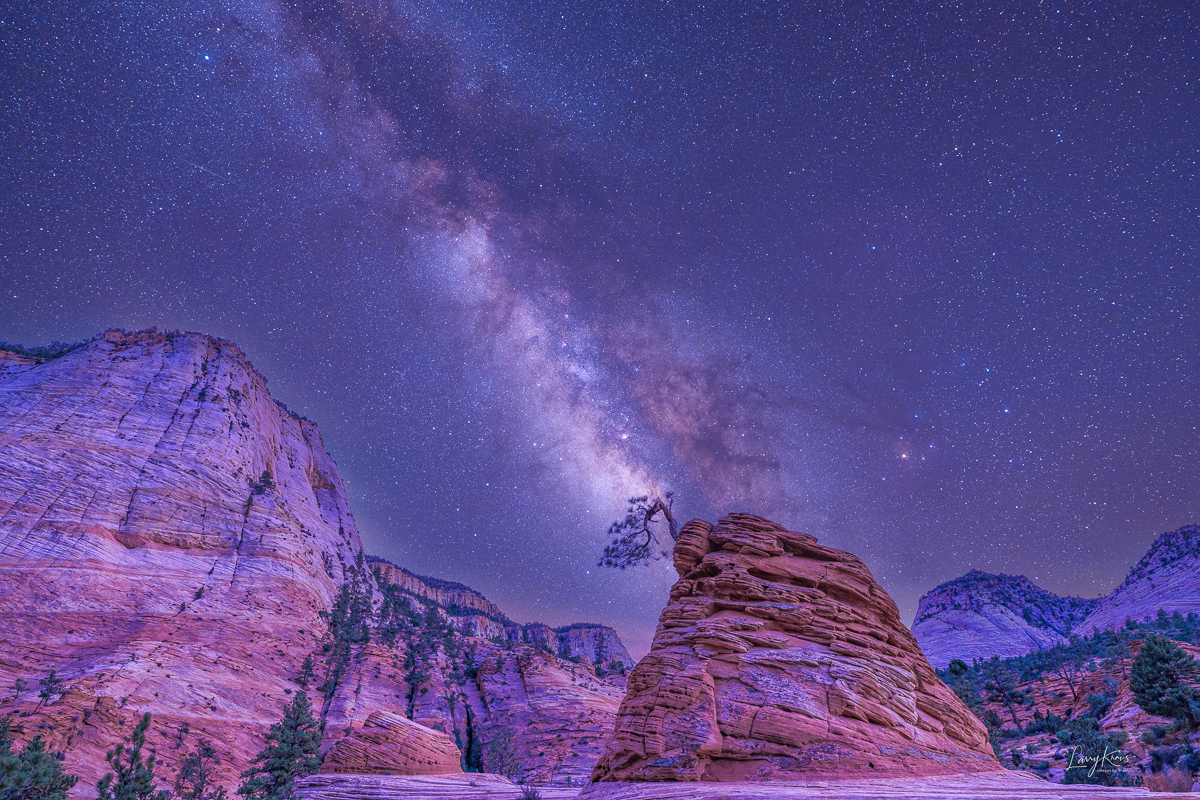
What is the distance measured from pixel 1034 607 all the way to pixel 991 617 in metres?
17.7

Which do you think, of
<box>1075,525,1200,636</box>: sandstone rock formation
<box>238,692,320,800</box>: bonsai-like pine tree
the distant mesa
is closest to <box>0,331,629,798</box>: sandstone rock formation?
<box>238,692,320,800</box>: bonsai-like pine tree

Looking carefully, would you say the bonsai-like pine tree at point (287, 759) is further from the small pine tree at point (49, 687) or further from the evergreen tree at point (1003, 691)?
the evergreen tree at point (1003, 691)

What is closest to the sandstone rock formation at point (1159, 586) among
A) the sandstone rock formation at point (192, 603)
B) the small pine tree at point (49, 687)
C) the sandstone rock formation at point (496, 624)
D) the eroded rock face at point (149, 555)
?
the sandstone rock formation at point (192, 603)

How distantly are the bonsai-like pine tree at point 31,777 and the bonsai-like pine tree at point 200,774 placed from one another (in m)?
7.81

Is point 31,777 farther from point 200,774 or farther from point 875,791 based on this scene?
point 875,791

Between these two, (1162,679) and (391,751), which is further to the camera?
(1162,679)

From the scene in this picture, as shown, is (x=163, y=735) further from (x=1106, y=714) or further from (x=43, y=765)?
(x=1106, y=714)

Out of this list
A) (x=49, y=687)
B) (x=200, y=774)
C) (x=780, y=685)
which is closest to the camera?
(x=780, y=685)

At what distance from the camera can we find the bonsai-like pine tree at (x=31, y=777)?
1438cm

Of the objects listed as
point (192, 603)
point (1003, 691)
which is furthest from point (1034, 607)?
point (192, 603)

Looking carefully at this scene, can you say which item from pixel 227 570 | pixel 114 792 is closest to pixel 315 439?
pixel 227 570

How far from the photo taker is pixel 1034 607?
11362 centimetres

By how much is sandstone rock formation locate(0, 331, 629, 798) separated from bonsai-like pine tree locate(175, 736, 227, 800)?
82cm

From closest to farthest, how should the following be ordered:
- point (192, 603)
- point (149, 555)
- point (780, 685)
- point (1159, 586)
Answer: point (780, 685) → point (192, 603) → point (149, 555) → point (1159, 586)
